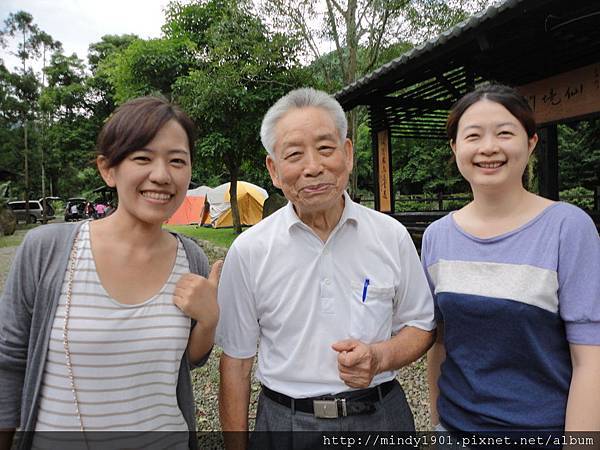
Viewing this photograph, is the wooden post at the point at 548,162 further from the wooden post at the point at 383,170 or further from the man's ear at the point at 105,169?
the man's ear at the point at 105,169

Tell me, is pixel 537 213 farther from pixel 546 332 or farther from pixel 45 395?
pixel 45 395

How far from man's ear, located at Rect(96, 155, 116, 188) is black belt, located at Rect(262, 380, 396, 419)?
1.07 meters

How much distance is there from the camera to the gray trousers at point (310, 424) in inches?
66.1

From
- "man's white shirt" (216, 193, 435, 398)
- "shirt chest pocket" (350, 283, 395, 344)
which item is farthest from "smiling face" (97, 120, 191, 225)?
"shirt chest pocket" (350, 283, 395, 344)

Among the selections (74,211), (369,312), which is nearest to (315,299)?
(369,312)

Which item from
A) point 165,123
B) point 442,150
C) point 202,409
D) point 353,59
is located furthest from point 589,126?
point 165,123

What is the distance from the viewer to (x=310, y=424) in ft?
5.53

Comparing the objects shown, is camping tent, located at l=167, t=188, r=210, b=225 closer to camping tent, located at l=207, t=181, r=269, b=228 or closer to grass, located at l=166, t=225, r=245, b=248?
camping tent, located at l=207, t=181, r=269, b=228

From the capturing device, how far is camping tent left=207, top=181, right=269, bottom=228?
2106 centimetres

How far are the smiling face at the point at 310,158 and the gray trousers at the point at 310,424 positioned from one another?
836mm

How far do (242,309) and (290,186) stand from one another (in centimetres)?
55

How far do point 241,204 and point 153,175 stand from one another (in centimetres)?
1975

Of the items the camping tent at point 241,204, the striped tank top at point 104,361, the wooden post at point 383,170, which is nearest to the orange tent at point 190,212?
the camping tent at point 241,204

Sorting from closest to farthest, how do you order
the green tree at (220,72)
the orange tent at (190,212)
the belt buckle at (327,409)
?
the belt buckle at (327,409) → the green tree at (220,72) → the orange tent at (190,212)
